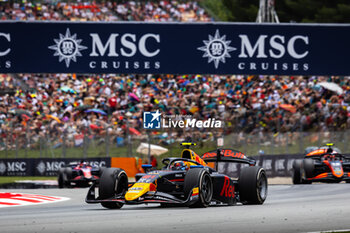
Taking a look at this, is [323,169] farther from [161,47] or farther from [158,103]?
[158,103]

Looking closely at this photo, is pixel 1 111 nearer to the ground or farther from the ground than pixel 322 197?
farther from the ground

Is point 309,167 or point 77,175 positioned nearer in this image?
point 309,167

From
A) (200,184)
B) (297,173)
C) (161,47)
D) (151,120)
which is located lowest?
(297,173)

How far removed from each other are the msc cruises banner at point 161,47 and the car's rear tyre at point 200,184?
12122 millimetres

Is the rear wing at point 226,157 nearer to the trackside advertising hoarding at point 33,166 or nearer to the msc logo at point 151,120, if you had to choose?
the msc logo at point 151,120

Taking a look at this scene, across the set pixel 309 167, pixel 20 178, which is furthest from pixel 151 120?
pixel 309 167

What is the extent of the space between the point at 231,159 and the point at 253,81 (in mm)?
17713

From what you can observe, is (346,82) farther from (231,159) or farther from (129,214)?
(129,214)

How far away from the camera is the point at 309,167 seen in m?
20.5

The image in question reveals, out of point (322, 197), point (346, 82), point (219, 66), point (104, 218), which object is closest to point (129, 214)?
point (104, 218)

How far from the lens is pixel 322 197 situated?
1514cm

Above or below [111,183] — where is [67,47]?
above

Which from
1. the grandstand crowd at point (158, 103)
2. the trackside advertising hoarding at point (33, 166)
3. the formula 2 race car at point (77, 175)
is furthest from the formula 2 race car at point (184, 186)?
the trackside advertising hoarding at point (33, 166)

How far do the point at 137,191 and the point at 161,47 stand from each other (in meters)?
12.9
